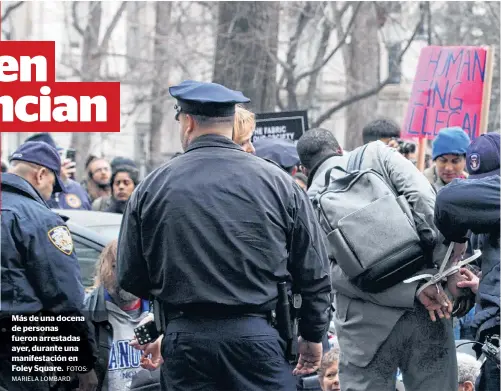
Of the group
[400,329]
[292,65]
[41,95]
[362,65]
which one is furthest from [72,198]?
[362,65]

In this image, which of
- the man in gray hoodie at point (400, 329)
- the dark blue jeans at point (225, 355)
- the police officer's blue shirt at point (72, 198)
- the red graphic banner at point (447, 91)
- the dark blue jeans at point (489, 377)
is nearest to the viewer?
the dark blue jeans at point (225, 355)

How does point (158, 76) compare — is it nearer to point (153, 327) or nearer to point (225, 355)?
point (153, 327)

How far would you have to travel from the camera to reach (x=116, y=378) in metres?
6.46

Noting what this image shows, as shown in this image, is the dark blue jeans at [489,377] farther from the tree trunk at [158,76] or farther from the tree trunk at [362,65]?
the tree trunk at [158,76]

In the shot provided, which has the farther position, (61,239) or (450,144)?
(450,144)

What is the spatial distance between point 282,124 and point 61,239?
4.97 meters

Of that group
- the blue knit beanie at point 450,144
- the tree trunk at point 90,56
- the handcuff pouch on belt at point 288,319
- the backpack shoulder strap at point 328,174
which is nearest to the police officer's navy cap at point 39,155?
the backpack shoulder strap at point 328,174

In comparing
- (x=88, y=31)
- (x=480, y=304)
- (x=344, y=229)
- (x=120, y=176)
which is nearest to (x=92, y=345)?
(x=344, y=229)

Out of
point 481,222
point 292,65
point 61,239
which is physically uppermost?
point 481,222

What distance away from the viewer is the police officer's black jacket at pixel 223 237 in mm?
4281

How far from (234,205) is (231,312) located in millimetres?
413

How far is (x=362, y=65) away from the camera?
20.6 metres

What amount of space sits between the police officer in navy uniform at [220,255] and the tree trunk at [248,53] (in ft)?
27.4

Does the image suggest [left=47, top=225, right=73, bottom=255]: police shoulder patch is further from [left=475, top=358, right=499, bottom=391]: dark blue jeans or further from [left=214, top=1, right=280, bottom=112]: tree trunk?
[left=214, top=1, right=280, bottom=112]: tree trunk
